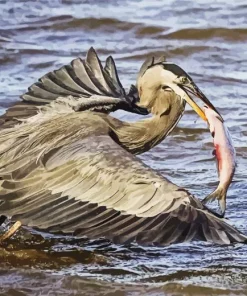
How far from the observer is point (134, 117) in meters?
8.19

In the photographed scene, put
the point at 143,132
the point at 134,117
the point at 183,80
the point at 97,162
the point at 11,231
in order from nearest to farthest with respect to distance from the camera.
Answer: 1. the point at 97,162
2. the point at 183,80
3. the point at 11,231
4. the point at 143,132
5. the point at 134,117

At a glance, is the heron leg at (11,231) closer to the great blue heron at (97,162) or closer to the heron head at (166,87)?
the great blue heron at (97,162)

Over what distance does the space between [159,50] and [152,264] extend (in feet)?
15.1

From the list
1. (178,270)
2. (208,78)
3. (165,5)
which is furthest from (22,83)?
(178,270)

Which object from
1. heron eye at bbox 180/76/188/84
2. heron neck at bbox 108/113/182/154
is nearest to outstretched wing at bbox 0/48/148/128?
heron neck at bbox 108/113/182/154

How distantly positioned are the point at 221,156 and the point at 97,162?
0.58 metres

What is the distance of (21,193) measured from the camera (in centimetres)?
525

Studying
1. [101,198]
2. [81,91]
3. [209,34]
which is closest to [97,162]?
[101,198]

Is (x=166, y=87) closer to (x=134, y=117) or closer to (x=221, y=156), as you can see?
(x=221, y=156)

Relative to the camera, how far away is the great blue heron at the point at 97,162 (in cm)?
478

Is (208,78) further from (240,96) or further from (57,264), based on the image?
(57,264)

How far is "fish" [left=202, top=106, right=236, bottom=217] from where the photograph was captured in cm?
502

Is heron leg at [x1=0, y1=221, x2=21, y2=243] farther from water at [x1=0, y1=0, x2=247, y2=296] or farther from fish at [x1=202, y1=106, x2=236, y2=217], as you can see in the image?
fish at [x1=202, y1=106, x2=236, y2=217]

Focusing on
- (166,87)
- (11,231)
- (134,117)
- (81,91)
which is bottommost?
(11,231)
